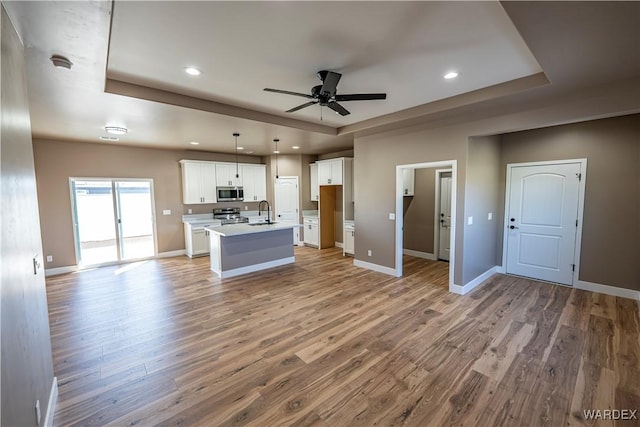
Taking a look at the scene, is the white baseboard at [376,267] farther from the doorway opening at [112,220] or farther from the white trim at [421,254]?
the doorway opening at [112,220]

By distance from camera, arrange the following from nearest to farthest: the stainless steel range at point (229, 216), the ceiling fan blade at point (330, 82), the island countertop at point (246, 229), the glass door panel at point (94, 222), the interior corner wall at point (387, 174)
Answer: the ceiling fan blade at point (330, 82)
the interior corner wall at point (387, 174)
the island countertop at point (246, 229)
the glass door panel at point (94, 222)
the stainless steel range at point (229, 216)

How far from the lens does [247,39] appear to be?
2170 mm

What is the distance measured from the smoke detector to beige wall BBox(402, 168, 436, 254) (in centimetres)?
596

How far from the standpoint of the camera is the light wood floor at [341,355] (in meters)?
1.99

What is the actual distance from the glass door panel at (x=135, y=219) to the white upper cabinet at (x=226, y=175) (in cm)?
158

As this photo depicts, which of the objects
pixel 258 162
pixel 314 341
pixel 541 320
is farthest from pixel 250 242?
pixel 541 320

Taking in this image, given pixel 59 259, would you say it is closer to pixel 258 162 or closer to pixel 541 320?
pixel 258 162

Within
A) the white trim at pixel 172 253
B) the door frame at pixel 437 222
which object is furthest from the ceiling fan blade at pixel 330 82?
the white trim at pixel 172 253

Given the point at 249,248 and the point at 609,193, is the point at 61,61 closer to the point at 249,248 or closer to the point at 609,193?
the point at 249,248

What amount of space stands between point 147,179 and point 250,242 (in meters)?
3.19

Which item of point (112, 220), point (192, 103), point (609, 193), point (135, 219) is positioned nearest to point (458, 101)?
point (609, 193)

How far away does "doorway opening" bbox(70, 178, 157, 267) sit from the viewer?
5.69 metres

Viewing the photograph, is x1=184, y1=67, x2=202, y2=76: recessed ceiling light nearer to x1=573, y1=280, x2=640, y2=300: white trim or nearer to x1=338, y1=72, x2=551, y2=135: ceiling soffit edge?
x1=338, y1=72, x2=551, y2=135: ceiling soffit edge

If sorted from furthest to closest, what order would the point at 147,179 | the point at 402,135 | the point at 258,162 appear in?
the point at 258,162 < the point at 147,179 < the point at 402,135
